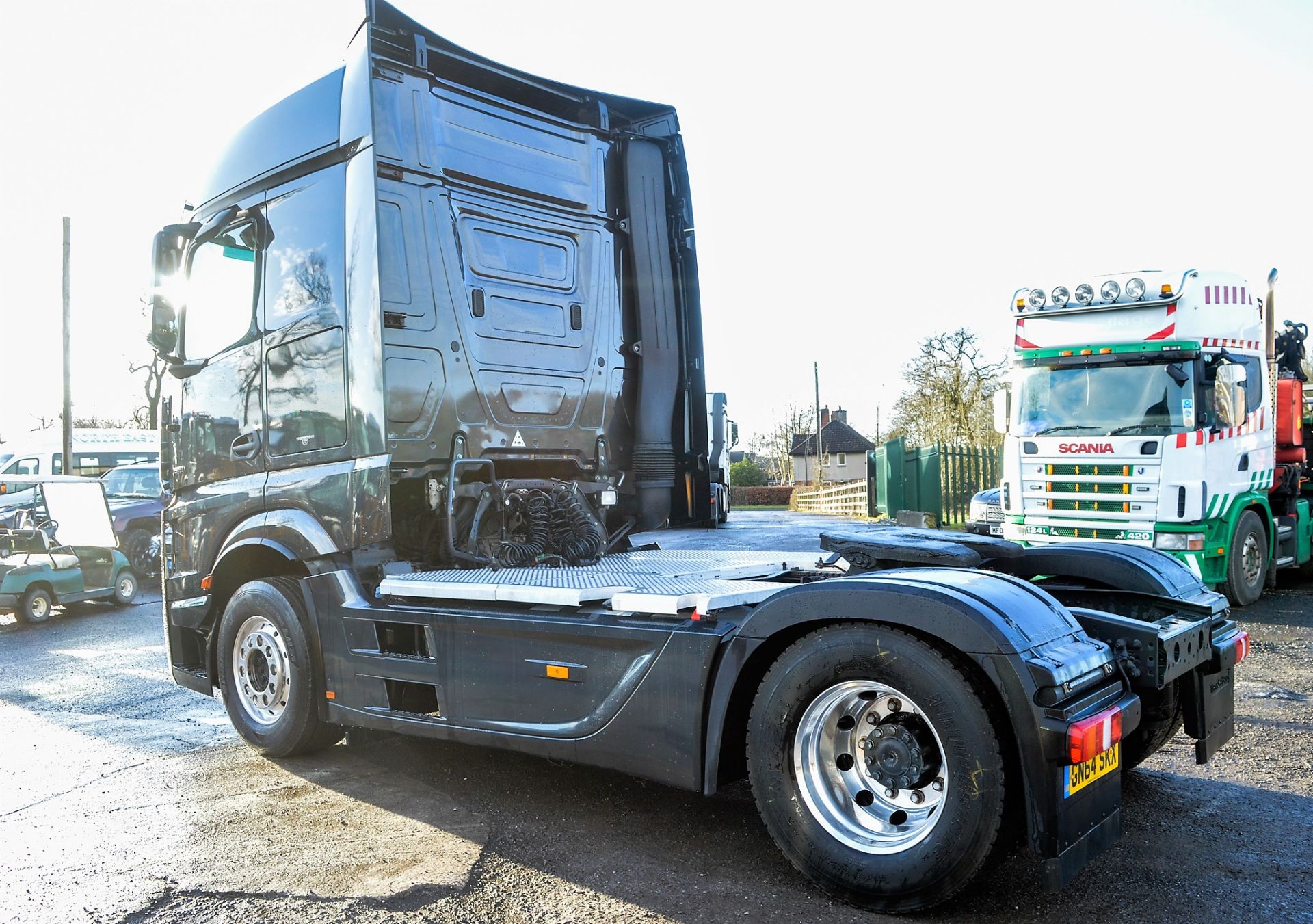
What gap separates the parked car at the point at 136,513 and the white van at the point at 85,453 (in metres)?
4.76

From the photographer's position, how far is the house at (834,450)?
76.1 meters

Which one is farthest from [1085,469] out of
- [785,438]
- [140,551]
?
[785,438]

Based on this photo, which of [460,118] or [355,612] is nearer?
[355,612]

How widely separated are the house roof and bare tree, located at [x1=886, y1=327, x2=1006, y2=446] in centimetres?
3585

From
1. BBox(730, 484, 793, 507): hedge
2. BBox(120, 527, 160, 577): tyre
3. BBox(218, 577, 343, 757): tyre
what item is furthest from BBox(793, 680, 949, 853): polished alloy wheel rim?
BBox(730, 484, 793, 507): hedge

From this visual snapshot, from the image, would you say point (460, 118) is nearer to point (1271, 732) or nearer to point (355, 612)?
point (355, 612)

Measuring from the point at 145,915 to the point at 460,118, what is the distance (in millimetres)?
4009

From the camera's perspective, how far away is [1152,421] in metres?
10.0

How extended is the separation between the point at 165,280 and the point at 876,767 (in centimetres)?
514

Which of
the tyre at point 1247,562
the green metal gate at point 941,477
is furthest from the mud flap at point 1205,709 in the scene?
the green metal gate at point 941,477

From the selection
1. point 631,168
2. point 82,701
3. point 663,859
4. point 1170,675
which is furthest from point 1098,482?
point 82,701

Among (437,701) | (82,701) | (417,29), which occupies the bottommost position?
(82,701)

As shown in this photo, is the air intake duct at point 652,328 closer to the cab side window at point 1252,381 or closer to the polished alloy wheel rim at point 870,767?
the polished alloy wheel rim at point 870,767

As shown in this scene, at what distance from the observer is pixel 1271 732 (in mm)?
5355
